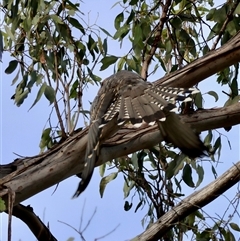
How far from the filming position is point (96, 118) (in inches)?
121

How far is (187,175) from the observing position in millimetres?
3883

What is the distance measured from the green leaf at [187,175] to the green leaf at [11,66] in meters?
1.08

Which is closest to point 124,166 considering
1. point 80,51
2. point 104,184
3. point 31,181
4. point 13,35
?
point 104,184

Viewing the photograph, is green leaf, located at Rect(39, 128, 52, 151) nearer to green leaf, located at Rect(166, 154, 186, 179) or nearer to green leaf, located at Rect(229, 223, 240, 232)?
green leaf, located at Rect(166, 154, 186, 179)

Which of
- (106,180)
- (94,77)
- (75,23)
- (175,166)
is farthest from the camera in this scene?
(106,180)

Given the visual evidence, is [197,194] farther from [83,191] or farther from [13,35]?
[13,35]

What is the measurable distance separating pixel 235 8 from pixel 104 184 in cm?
131

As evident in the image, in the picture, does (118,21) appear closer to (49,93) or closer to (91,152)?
(49,93)

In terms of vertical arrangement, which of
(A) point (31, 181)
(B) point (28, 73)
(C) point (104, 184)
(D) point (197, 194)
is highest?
(B) point (28, 73)

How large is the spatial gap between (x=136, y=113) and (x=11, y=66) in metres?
1.28

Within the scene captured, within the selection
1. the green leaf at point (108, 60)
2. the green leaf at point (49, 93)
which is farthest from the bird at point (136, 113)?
the green leaf at point (108, 60)

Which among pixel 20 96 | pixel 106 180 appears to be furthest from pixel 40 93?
pixel 106 180

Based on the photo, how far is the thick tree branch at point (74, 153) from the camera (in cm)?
289

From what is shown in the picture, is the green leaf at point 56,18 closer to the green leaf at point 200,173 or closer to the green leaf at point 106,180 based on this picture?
the green leaf at point 106,180
